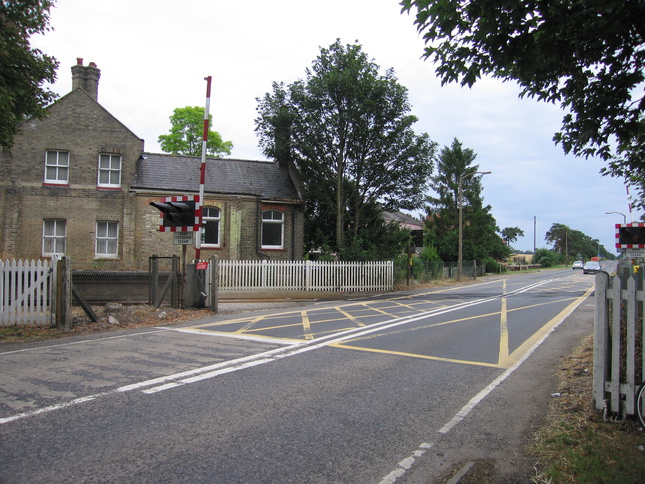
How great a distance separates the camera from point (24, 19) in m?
9.63

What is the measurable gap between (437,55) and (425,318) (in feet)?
26.4

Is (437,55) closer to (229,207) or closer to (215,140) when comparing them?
(229,207)

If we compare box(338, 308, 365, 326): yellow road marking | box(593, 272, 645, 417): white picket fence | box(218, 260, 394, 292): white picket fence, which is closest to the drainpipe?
box(218, 260, 394, 292): white picket fence

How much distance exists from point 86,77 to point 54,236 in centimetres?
858

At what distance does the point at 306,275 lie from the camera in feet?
70.7

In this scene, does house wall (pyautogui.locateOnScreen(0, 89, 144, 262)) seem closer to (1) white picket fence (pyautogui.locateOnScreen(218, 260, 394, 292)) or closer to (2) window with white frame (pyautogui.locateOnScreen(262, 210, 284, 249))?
(1) white picket fence (pyautogui.locateOnScreen(218, 260, 394, 292))

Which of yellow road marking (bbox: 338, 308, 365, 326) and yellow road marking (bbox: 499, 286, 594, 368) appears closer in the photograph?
yellow road marking (bbox: 499, 286, 594, 368)

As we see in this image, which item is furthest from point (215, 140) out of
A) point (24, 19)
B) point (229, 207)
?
point (24, 19)

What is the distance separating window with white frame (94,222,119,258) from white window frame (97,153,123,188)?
1.92 meters

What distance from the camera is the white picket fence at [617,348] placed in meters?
4.21

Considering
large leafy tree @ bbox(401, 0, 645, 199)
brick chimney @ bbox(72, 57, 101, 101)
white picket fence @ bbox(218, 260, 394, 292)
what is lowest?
white picket fence @ bbox(218, 260, 394, 292)

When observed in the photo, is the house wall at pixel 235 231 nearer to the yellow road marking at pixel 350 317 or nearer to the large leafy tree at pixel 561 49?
the yellow road marking at pixel 350 317

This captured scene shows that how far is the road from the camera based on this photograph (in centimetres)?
352

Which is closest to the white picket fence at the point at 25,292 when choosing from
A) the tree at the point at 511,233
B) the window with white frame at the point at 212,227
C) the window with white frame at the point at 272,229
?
the window with white frame at the point at 212,227
